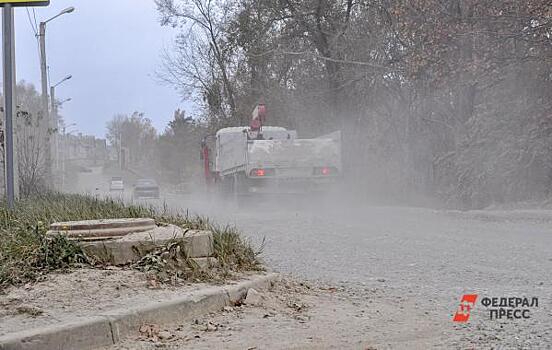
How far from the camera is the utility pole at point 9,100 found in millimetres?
10922

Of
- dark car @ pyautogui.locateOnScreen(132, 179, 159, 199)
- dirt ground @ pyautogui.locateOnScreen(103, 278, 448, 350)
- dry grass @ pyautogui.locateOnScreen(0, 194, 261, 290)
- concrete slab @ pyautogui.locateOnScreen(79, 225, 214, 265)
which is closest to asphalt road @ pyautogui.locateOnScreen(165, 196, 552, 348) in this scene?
dirt ground @ pyautogui.locateOnScreen(103, 278, 448, 350)

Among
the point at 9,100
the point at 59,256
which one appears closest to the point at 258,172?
the point at 9,100

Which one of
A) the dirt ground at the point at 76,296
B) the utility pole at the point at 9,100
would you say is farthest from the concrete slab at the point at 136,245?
the utility pole at the point at 9,100

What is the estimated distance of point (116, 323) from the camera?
15.4 ft

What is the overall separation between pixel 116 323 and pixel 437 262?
15.9 ft

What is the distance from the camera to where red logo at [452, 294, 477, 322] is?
545 centimetres

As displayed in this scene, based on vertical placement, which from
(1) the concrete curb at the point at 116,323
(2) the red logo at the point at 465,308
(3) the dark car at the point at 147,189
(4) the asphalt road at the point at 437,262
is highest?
(3) the dark car at the point at 147,189

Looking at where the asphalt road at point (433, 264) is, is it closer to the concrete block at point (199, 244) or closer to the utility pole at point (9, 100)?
the concrete block at point (199, 244)

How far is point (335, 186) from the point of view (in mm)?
21219

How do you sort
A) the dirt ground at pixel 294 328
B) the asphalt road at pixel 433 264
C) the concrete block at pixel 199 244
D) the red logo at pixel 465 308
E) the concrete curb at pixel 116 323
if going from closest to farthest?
the concrete curb at pixel 116 323
the dirt ground at pixel 294 328
the asphalt road at pixel 433 264
the red logo at pixel 465 308
the concrete block at pixel 199 244

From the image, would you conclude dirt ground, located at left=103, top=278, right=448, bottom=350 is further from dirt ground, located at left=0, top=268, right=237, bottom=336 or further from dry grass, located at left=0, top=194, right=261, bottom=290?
dry grass, located at left=0, top=194, right=261, bottom=290

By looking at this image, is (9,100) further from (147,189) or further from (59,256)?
(147,189)

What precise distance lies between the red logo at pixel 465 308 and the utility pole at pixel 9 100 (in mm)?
7335

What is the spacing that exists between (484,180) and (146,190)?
3062cm
